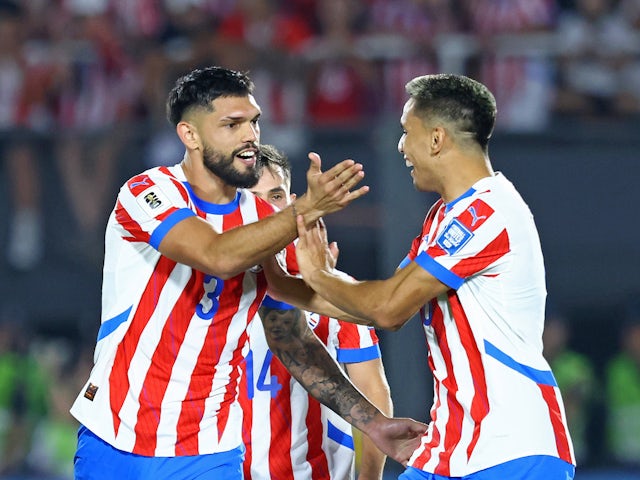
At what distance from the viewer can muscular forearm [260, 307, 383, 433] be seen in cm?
478

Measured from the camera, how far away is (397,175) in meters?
9.71

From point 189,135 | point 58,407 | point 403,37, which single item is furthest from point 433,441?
point 403,37

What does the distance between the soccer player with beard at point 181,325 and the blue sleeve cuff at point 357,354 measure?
0.70 metres

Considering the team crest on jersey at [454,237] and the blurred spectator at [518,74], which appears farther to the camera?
the blurred spectator at [518,74]

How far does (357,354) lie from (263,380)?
1.52ft

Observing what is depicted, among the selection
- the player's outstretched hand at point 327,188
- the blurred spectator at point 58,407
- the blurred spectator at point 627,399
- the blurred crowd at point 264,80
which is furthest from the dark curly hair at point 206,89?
the blurred spectator at point 627,399

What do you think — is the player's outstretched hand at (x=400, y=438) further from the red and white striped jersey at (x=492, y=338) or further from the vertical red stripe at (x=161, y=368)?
the vertical red stripe at (x=161, y=368)

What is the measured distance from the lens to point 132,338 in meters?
4.48

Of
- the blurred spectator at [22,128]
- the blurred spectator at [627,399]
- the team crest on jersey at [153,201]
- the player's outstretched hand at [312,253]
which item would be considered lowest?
the blurred spectator at [627,399]

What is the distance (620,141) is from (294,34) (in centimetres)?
310

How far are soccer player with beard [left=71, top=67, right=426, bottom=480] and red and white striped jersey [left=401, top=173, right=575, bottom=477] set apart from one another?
1.54 ft

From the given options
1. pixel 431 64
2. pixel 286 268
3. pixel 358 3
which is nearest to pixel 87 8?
pixel 358 3

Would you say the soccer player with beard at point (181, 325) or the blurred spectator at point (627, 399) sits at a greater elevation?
the soccer player with beard at point (181, 325)

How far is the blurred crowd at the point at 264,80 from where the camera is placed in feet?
33.2
